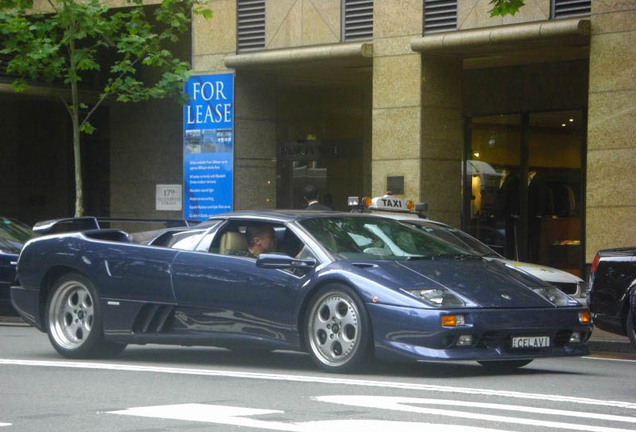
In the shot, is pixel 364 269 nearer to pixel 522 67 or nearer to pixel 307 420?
pixel 307 420

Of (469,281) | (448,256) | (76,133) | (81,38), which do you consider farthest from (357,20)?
(469,281)

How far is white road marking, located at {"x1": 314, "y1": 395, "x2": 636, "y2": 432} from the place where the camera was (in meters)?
7.23

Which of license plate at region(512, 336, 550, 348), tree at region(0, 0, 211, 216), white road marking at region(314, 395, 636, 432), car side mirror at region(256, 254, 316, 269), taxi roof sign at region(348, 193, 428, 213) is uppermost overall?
tree at region(0, 0, 211, 216)

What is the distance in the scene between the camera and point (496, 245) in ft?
79.5

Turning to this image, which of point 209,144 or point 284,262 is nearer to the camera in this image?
point 284,262

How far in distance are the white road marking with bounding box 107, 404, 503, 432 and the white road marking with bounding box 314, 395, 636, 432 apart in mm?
427

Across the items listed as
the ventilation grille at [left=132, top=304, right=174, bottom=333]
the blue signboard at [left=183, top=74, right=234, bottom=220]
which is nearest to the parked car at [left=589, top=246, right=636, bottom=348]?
the ventilation grille at [left=132, top=304, right=174, bottom=333]

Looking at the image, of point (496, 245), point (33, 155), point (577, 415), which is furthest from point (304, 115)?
point (577, 415)

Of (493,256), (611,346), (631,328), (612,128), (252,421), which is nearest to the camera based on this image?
(252,421)

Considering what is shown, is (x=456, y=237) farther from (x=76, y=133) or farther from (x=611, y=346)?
(x=76, y=133)

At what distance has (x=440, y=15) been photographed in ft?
67.8

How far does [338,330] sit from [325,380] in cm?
56

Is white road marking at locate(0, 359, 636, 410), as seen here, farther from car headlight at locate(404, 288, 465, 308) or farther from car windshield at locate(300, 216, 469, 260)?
car windshield at locate(300, 216, 469, 260)

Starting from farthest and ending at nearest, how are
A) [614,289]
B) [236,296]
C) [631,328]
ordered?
1. [614,289]
2. [631,328]
3. [236,296]
